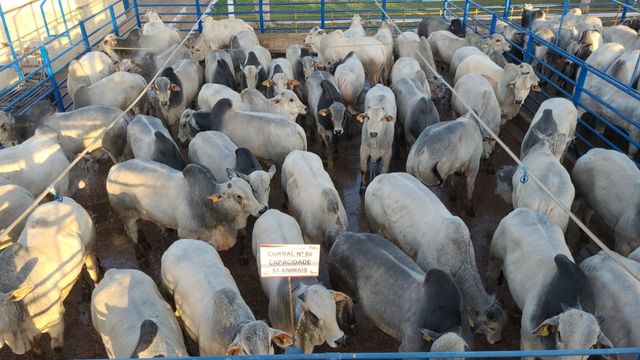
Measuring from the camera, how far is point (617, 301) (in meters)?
4.49

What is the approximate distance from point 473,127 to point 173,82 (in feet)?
18.5

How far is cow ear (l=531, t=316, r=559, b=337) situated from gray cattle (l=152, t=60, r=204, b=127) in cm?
727

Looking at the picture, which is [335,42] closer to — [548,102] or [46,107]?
[548,102]

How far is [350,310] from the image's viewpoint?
5176 millimetres

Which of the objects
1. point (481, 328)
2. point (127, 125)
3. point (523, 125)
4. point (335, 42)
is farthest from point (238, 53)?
point (481, 328)

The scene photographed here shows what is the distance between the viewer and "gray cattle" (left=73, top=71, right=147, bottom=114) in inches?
359

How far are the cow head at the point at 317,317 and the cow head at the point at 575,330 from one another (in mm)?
1632

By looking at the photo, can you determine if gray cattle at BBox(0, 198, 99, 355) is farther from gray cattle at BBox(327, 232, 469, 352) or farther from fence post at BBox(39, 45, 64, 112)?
fence post at BBox(39, 45, 64, 112)

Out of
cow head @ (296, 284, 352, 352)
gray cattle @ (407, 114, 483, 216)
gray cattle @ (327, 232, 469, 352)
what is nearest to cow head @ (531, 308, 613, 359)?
gray cattle @ (327, 232, 469, 352)

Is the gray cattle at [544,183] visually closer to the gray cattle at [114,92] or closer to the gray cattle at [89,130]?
the gray cattle at [89,130]

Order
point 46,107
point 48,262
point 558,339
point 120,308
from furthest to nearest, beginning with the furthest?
1. point 46,107
2. point 48,262
3. point 120,308
4. point 558,339

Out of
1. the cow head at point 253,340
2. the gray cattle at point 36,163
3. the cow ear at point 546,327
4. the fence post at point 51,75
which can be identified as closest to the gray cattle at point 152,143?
the gray cattle at point 36,163

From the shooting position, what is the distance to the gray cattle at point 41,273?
4672mm

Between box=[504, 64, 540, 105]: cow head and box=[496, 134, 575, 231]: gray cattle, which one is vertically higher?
box=[504, 64, 540, 105]: cow head
